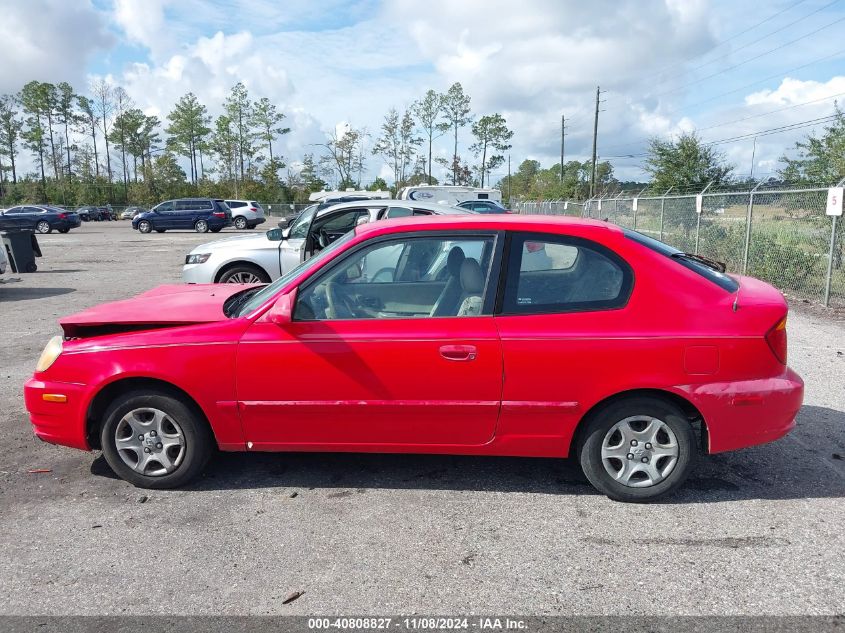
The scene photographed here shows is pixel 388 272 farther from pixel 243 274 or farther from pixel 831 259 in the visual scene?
pixel 831 259

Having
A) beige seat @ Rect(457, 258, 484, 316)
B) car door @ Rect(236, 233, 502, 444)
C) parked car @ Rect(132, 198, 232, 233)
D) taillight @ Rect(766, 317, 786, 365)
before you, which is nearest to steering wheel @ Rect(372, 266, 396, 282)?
car door @ Rect(236, 233, 502, 444)

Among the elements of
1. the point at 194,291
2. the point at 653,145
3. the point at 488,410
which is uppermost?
the point at 653,145

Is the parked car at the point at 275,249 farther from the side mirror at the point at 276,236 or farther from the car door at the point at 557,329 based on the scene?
the car door at the point at 557,329

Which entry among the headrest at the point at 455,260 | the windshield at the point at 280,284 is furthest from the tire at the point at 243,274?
the headrest at the point at 455,260

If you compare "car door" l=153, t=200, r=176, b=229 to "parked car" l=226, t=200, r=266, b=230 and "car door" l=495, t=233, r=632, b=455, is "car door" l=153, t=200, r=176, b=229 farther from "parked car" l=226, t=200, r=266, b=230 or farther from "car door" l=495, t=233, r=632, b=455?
"car door" l=495, t=233, r=632, b=455

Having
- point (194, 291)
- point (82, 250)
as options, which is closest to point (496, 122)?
point (82, 250)

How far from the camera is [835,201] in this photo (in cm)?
987

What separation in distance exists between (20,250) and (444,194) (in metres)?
18.4

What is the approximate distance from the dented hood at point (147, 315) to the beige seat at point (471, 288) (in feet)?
4.75

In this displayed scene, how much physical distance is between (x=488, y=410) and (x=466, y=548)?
0.76 meters

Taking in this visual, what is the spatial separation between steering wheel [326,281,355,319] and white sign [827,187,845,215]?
8880 mm

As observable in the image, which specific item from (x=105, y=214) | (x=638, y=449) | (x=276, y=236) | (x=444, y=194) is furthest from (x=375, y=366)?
(x=105, y=214)

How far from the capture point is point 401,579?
314 centimetres

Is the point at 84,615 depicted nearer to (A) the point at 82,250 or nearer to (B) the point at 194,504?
(B) the point at 194,504
